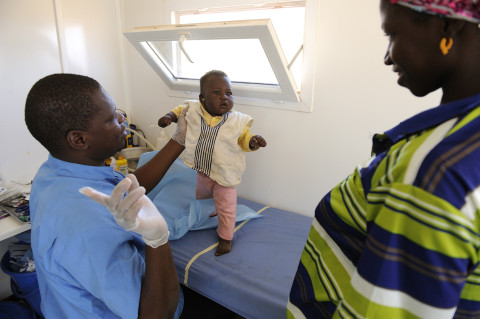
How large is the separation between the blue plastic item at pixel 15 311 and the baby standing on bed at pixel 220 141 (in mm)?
1191

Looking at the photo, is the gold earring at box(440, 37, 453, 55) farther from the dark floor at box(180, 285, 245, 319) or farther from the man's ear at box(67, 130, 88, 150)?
the dark floor at box(180, 285, 245, 319)

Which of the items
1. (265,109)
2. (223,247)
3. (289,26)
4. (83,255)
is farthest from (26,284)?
(289,26)

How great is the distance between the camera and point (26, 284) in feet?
5.26

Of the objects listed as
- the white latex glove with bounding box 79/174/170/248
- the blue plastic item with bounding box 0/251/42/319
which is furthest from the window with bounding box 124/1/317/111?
the blue plastic item with bounding box 0/251/42/319

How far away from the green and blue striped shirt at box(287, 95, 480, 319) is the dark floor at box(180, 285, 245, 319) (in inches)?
49.5

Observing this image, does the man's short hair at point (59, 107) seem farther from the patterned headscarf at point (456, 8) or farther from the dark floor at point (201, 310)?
the dark floor at point (201, 310)

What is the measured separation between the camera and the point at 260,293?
1.21 meters

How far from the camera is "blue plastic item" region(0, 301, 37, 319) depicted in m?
1.66

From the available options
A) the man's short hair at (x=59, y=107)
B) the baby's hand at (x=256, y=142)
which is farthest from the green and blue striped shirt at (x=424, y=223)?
the baby's hand at (x=256, y=142)

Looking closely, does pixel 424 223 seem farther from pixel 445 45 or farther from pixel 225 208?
pixel 225 208

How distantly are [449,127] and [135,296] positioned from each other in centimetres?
77

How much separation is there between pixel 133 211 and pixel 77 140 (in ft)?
0.98

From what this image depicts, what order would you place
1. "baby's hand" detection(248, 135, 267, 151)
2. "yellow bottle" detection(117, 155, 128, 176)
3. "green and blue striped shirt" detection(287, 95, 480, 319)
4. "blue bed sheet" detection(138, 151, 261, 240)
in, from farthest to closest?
"yellow bottle" detection(117, 155, 128, 176)
"blue bed sheet" detection(138, 151, 261, 240)
"baby's hand" detection(248, 135, 267, 151)
"green and blue striped shirt" detection(287, 95, 480, 319)

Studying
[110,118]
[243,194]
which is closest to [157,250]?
[110,118]
